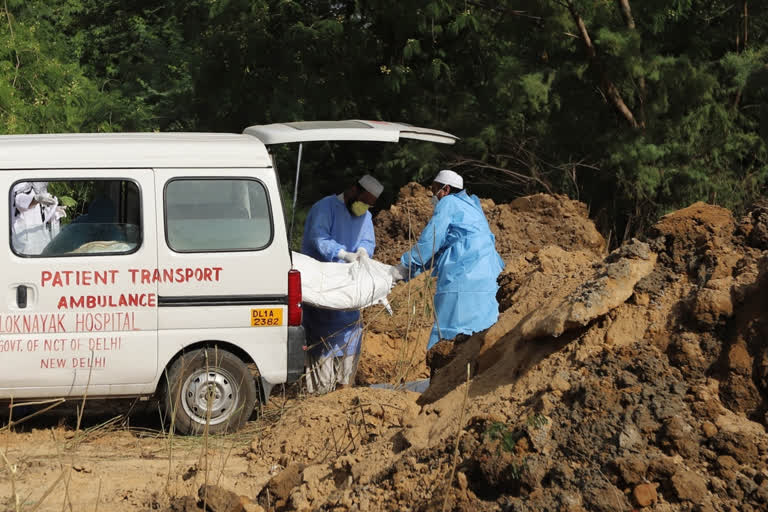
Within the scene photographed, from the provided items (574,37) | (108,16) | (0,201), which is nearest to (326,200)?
(0,201)

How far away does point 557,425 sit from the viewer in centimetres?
425

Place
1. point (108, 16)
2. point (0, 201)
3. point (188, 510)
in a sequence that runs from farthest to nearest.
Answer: point (108, 16) → point (0, 201) → point (188, 510)

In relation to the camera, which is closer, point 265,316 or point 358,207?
point 265,316

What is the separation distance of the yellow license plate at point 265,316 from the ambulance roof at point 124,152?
921mm

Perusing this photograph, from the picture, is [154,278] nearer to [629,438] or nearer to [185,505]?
[185,505]

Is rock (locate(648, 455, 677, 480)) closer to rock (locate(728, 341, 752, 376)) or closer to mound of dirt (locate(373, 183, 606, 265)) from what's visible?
rock (locate(728, 341, 752, 376))

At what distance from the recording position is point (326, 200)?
8.60 meters

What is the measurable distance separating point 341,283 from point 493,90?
8340 mm

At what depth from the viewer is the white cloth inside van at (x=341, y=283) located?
7305 mm

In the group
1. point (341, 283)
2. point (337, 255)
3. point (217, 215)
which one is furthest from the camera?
point (337, 255)

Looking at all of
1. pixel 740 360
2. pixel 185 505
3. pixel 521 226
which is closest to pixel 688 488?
pixel 740 360

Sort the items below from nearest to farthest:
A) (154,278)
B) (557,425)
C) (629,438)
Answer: (629,438), (557,425), (154,278)

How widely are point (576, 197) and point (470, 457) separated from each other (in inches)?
441

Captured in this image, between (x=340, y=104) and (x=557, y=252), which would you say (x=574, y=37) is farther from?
(x=557, y=252)
